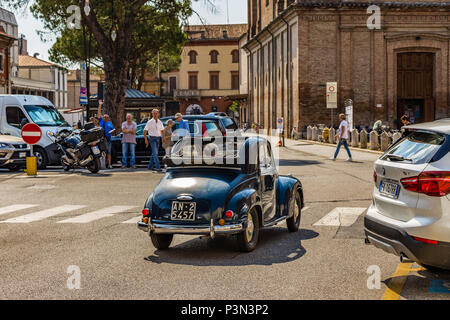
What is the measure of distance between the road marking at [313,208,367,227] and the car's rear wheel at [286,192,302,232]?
62 centimetres

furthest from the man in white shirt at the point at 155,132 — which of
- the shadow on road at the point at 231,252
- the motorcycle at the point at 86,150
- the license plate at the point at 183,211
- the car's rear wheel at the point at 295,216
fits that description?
the license plate at the point at 183,211

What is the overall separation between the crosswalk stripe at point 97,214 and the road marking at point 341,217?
148 inches

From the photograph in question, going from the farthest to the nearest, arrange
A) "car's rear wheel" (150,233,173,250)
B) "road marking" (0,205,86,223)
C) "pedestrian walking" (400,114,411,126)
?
"pedestrian walking" (400,114,411,126), "road marking" (0,205,86,223), "car's rear wheel" (150,233,173,250)

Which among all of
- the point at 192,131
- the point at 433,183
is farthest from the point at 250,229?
the point at 192,131

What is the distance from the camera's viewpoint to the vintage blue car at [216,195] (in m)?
7.72

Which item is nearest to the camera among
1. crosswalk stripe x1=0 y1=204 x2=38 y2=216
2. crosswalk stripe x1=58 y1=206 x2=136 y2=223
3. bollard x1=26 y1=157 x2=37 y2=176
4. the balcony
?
crosswalk stripe x1=58 y1=206 x2=136 y2=223

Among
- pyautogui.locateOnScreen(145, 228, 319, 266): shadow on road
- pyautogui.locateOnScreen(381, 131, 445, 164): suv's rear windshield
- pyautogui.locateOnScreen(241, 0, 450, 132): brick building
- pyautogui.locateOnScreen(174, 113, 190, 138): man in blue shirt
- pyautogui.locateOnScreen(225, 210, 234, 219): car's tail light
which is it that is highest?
pyautogui.locateOnScreen(241, 0, 450, 132): brick building

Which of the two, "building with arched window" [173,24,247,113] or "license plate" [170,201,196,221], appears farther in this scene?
"building with arched window" [173,24,247,113]

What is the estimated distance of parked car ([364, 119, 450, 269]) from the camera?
576cm

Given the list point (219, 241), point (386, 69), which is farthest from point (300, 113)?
point (219, 241)

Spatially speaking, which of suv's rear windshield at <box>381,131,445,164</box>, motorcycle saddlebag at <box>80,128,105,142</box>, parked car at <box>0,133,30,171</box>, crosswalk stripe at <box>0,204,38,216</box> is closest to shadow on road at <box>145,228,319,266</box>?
suv's rear windshield at <box>381,131,445,164</box>

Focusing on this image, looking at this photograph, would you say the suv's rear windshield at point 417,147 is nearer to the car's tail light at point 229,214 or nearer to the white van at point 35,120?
the car's tail light at point 229,214

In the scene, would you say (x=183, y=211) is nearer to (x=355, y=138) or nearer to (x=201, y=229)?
(x=201, y=229)

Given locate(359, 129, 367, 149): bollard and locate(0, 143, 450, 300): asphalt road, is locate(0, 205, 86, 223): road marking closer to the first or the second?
locate(0, 143, 450, 300): asphalt road
